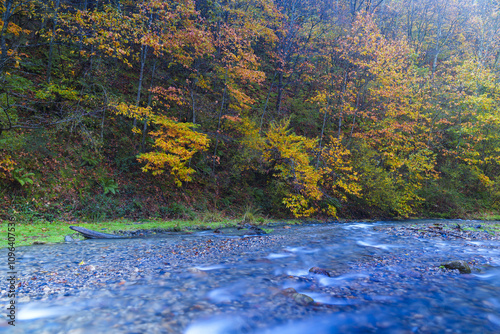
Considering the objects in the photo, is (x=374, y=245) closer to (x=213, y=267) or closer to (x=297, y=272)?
(x=297, y=272)

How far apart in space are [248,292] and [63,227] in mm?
7804

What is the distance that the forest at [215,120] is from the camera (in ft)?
33.4

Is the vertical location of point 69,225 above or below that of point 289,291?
below

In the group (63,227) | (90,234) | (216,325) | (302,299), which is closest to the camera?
(216,325)

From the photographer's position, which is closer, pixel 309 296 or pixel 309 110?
pixel 309 296

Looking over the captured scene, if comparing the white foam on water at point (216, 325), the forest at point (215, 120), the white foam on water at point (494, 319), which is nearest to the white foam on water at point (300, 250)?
the white foam on water at point (494, 319)

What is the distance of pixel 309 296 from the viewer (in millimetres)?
3912

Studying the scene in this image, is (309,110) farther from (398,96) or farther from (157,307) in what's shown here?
(157,307)

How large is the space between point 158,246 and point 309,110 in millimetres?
16236

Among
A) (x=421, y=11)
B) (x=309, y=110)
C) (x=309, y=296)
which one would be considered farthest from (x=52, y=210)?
(x=421, y=11)

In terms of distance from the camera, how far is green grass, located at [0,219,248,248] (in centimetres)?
708

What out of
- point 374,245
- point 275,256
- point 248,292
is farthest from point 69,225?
point 374,245

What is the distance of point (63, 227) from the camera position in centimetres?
874

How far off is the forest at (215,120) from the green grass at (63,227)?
0.75 meters
